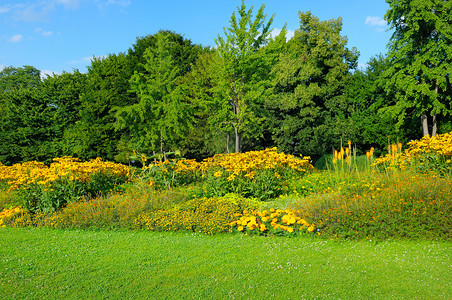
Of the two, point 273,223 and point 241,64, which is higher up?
point 241,64

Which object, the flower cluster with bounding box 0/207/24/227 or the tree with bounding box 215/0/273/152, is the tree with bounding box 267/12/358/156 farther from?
the flower cluster with bounding box 0/207/24/227

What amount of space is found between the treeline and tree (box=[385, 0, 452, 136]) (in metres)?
0.07

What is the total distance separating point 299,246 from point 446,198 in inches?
106

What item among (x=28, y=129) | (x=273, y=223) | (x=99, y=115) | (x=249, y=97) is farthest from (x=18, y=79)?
(x=273, y=223)

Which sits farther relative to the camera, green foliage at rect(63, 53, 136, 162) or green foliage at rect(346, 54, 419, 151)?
green foliage at rect(63, 53, 136, 162)

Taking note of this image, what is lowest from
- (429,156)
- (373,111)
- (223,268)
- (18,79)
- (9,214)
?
(223,268)

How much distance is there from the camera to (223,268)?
15.3ft

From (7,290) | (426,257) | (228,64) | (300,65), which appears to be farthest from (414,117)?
(7,290)

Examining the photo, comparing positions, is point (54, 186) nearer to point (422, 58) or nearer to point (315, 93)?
point (315, 93)

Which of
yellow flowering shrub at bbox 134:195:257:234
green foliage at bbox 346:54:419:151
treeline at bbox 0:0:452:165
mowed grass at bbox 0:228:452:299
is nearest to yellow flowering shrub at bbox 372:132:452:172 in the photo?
mowed grass at bbox 0:228:452:299

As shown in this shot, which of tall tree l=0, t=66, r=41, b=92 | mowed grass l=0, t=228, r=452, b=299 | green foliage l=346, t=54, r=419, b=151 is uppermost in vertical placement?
tall tree l=0, t=66, r=41, b=92

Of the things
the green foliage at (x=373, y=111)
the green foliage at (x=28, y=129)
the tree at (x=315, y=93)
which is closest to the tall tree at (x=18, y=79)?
the green foliage at (x=28, y=129)

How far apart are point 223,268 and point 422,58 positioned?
760 inches

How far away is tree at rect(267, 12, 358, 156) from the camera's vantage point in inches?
906
